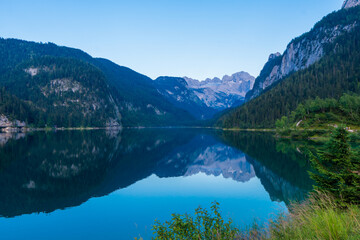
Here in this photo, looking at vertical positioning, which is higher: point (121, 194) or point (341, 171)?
point (341, 171)

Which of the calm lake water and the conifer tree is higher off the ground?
the conifer tree

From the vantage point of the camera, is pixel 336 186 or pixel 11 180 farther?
pixel 11 180

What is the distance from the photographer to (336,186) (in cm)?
1471

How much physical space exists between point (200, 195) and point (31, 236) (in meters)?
18.7

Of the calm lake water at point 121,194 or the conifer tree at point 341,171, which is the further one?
the calm lake water at point 121,194

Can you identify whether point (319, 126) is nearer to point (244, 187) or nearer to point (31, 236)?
point (244, 187)

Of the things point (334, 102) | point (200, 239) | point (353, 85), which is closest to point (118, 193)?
point (200, 239)

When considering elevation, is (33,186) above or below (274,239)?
below

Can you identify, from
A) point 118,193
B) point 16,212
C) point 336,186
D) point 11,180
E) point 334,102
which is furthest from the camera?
point 334,102

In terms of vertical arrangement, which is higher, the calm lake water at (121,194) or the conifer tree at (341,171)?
the conifer tree at (341,171)

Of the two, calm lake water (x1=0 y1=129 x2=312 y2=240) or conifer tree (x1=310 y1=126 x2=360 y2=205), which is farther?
calm lake water (x1=0 y1=129 x2=312 y2=240)

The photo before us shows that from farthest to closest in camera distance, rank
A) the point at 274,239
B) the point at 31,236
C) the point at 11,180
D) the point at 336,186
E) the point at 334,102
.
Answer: the point at 334,102 < the point at 11,180 < the point at 31,236 < the point at 336,186 < the point at 274,239

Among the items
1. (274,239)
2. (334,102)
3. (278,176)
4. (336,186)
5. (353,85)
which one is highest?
(353,85)

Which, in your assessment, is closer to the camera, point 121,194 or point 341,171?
point 341,171
